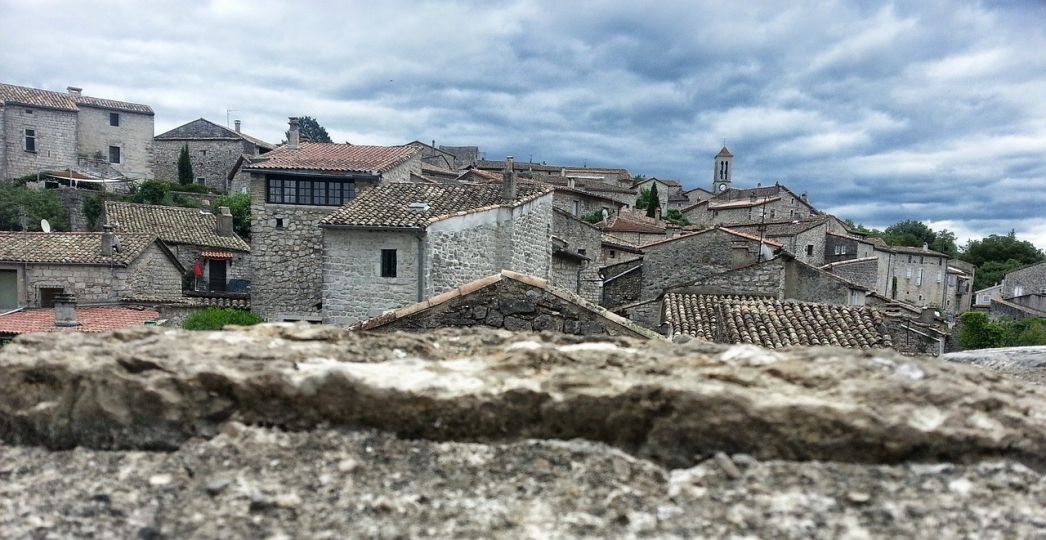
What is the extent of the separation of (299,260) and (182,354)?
18545 millimetres

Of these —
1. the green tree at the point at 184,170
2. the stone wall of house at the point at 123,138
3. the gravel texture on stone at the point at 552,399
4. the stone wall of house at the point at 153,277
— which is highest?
the stone wall of house at the point at 123,138

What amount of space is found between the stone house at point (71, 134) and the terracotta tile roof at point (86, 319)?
123 ft

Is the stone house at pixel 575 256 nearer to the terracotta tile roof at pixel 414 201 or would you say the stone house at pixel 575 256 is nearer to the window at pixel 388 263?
the terracotta tile roof at pixel 414 201

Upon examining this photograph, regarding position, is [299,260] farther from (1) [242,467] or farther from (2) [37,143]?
(2) [37,143]

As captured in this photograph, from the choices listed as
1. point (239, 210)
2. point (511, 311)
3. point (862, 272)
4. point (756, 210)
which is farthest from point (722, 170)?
point (511, 311)

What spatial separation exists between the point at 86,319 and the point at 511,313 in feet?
60.1

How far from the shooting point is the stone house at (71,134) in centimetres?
4844

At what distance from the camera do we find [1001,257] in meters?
61.7

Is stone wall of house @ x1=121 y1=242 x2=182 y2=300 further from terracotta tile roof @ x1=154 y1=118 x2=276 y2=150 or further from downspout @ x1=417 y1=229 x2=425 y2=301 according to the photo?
terracotta tile roof @ x1=154 y1=118 x2=276 y2=150

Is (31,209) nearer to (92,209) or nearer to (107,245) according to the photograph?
(92,209)

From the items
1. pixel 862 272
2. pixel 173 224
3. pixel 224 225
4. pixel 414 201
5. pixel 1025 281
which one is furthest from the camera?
pixel 1025 281

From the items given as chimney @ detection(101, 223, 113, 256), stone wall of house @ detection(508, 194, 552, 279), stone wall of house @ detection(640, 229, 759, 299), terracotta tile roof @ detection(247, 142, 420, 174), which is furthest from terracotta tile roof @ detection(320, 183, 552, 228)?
chimney @ detection(101, 223, 113, 256)

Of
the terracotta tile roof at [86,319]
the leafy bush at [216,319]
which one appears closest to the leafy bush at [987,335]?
the leafy bush at [216,319]

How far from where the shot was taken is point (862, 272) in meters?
38.4
